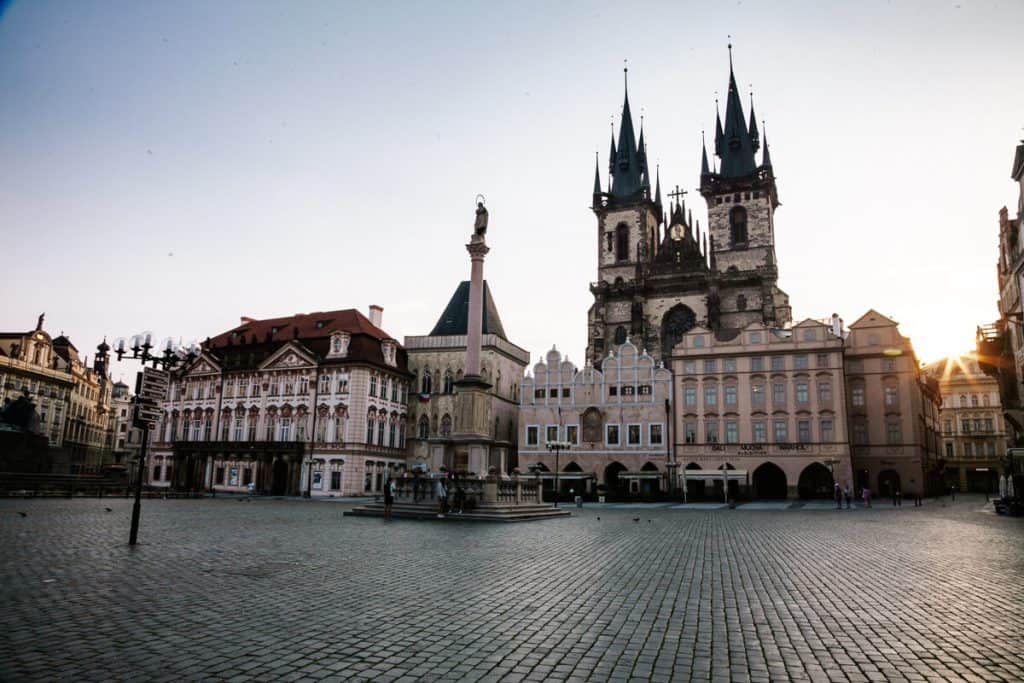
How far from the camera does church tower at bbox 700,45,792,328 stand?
219 ft

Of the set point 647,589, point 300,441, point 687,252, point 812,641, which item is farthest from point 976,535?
point 687,252

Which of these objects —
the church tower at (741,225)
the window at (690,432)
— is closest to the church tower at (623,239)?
the church tower at (741,225)

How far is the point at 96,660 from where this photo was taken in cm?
613

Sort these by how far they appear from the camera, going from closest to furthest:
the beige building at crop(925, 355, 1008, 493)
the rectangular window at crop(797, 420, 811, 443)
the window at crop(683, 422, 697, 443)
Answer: the rectangular window at crop(797, 420, 811, 443), the window at crop(683, 422, 697, 443), the beige building at crop(925, 355, 1008, 493)

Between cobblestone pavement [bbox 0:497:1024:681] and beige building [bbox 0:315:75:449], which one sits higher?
beige building [bbox 0:315:75:449]

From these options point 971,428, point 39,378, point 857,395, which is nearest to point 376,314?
point 39,378

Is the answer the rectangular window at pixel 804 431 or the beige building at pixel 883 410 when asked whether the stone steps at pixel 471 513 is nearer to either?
the rectangular window at pixel 804 431

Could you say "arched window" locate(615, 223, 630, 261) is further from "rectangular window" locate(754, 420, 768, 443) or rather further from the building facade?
"rectangular window" locate(754, 420, 768, 443)

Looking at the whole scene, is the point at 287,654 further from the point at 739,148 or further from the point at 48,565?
the point at 739,148

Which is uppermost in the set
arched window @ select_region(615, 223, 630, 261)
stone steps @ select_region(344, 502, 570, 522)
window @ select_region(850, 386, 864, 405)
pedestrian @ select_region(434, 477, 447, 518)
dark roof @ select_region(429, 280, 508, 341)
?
arched window @ select_region(615, 223, 630, 261)

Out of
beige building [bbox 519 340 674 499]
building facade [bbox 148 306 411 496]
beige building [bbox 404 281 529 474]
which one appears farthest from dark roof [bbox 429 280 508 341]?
beige building [bbox 519 340 674 499]

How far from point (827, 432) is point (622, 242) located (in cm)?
3349

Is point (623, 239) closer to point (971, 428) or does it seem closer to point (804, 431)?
point (804, 431)

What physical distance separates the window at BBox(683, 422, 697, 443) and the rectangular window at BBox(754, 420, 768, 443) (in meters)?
4.53
